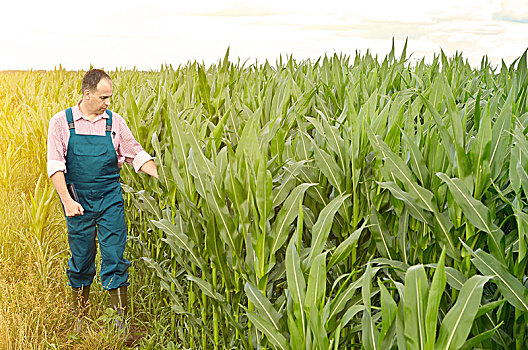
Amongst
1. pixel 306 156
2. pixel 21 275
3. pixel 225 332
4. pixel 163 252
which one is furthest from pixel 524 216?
pixel 21 275

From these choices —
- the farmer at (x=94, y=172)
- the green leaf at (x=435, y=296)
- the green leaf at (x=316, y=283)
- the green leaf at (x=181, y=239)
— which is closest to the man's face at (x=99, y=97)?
the farmer at (x=94, y=172)

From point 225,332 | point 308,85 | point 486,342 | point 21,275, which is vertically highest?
point 308,85

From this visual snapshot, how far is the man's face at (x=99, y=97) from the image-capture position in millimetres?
3223

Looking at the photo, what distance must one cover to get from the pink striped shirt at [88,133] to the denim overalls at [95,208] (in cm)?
3

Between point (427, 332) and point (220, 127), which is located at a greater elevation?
point (220, 127)

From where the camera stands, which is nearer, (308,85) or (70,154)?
(70,154)

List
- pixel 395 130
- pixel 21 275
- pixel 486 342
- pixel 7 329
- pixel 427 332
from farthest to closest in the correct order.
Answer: pixel 21 275 < pixel 7 329 < pixel 395 130 < pixel 486 342 < pixel 427 332

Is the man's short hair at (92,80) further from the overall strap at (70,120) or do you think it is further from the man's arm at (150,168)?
the man's arm at (150,168)

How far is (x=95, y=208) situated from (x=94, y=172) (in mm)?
243

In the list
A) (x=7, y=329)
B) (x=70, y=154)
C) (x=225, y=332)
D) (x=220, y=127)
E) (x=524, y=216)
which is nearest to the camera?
(x=524, y=216)

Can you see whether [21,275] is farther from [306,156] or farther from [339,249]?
[339,249]

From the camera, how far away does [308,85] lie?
13.7ft

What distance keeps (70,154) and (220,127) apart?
4.03ft

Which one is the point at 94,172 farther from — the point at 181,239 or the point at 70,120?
the point at 181,239
